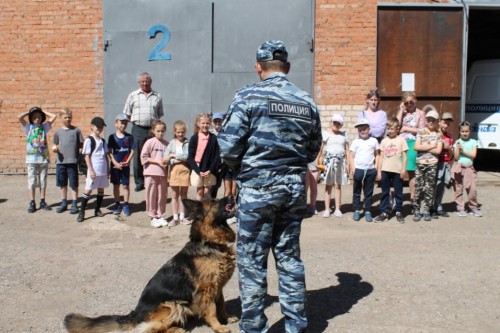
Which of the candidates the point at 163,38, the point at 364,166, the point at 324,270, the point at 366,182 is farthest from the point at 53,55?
the point at 324,270

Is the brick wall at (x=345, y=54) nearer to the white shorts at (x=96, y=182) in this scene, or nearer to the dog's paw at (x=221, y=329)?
the white shorts at (x=96, y=182)

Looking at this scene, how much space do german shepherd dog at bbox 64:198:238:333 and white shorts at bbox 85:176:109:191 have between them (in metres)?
4.80

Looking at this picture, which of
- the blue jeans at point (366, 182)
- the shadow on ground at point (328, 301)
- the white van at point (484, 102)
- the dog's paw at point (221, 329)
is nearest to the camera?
the dog's paw at point (221, 329)

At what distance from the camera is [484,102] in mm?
15031

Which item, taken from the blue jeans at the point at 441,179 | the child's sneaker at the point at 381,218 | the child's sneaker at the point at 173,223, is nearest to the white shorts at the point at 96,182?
the child's sneaker at the point at 173,223

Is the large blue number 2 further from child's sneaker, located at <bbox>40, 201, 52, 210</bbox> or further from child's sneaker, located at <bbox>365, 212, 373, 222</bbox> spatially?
child's sneaker, located at <bbox>365, 212, 373, 222</bbox>

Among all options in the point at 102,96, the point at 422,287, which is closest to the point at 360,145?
the point at 422,287

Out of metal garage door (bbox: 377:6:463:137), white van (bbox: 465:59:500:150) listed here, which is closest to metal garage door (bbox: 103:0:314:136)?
metal garage door (bbox: 377:6:463:137)

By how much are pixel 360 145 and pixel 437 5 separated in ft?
15.7

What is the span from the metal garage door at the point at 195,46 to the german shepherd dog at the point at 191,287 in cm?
786

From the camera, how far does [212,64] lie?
41.3 ft

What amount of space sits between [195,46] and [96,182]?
443 cm

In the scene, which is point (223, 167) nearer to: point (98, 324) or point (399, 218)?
point (399, 218)

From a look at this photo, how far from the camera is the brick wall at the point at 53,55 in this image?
12.7 metres
